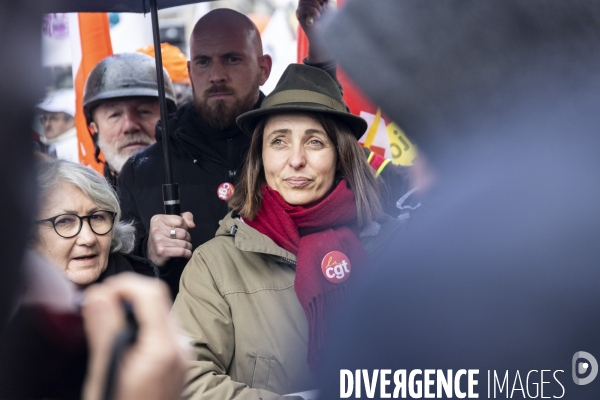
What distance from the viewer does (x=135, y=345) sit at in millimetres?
613

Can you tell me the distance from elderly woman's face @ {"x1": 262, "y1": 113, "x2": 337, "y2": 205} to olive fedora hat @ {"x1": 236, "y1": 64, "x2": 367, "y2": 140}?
→ 0.16ft

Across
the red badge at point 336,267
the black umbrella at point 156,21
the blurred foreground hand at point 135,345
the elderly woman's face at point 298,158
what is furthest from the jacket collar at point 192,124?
the blurred foreground hand at point 135,345

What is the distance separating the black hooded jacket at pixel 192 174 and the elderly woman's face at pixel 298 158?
58 centimetres

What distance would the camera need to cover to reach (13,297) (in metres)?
0.61

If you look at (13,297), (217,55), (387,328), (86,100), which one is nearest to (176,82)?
(86,100)

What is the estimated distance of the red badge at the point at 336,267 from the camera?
7.44ft

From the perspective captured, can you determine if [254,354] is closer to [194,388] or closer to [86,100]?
[194,388]

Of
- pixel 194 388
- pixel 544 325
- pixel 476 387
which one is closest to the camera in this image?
pixel 544 325

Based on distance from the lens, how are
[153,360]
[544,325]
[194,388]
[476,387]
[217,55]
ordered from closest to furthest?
1. [153,360]
2. [544,325]
3. [476,387]
4. [194,388]
5. [217,55]

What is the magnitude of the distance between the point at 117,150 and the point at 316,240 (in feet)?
6.92

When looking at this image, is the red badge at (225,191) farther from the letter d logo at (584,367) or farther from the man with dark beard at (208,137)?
the letter d logo at (584,367)

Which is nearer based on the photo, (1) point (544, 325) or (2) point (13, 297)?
(2) point (13, 297)

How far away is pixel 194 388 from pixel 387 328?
3.73 ft

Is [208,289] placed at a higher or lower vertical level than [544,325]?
higher
